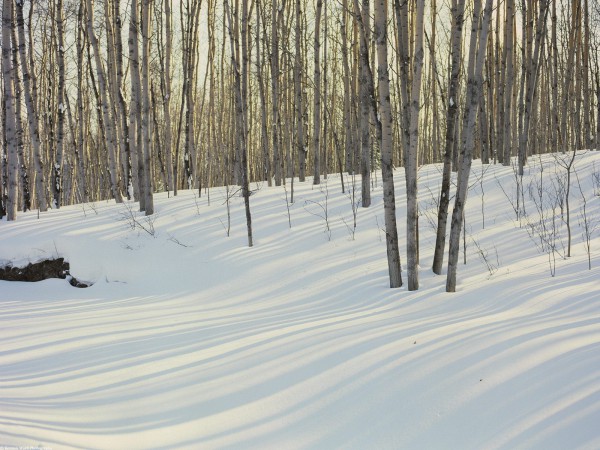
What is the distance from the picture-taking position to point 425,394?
2594mm

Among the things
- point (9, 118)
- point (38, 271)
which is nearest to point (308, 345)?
point (38, 271)

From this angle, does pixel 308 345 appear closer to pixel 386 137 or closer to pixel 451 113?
pixel 386 137

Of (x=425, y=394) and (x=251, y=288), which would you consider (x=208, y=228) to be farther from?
(x=425, y=394)

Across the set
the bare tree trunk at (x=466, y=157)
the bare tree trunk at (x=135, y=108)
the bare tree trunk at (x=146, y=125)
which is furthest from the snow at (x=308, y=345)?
the bare tree trunk at (x=135, y=108)

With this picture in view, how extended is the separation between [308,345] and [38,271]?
5559 mm

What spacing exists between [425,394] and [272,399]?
94cm

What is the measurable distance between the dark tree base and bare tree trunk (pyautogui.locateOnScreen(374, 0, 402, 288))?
16.5ft

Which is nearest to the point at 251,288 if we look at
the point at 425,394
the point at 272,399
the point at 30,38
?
the point at 272,399

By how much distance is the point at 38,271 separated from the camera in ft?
23.4

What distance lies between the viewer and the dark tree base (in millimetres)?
7004

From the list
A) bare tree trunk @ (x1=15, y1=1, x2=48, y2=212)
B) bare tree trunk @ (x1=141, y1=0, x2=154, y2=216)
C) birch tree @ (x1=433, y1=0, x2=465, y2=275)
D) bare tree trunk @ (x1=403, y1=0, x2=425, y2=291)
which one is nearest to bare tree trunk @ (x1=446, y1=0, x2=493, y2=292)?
birch tree @ (x1=433, y1=0, x2=465, y2=275)

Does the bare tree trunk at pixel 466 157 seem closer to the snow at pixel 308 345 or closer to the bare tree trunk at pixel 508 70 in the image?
the snow at pixel 308 345

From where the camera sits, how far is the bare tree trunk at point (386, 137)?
4.55 m

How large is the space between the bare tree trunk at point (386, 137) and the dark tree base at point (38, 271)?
16.5 feet
